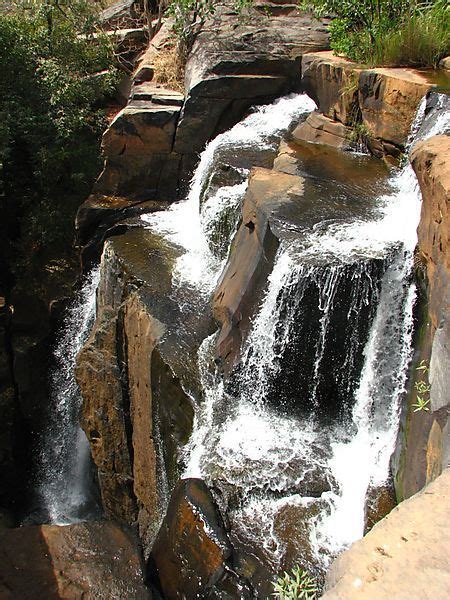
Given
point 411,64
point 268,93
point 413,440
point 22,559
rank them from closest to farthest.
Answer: point 413,440 → point 22,559 → point 411,64 → point 268,93

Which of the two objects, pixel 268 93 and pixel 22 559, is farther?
pixel 268 93

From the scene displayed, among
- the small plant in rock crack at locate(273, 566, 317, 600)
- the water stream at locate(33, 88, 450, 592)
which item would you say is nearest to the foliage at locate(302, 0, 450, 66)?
the water stream at locate(33, 88, 450, 592)

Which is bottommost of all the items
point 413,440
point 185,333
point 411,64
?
point 413,440

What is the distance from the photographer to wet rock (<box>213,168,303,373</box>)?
5.12 meters

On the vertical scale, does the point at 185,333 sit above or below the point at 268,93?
below

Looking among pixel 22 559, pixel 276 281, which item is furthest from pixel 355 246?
pixel 22 559

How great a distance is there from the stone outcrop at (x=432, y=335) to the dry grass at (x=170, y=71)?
615cm

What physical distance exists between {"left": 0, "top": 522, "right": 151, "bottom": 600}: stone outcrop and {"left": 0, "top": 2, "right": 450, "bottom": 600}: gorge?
36 millimetres

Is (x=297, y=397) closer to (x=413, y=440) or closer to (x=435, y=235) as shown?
(x=413, y=440)

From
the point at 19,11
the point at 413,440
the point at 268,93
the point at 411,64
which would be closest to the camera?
the point at 413,440

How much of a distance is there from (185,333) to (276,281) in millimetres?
1189

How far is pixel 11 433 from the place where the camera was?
8.28m

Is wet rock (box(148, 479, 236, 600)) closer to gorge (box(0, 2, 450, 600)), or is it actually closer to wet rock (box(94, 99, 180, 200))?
gorge (box(0, 2, 450, 600))

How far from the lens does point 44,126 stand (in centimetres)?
914
